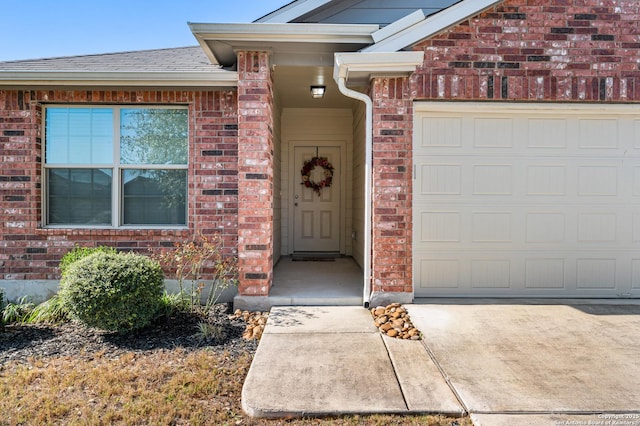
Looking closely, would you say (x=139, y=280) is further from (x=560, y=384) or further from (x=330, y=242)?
(x=330, y=242)

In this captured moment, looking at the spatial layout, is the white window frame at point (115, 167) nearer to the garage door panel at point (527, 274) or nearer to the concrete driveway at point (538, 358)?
the garage door panel at point (527, 274)

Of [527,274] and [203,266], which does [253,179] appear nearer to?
[203,266]

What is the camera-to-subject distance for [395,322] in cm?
414

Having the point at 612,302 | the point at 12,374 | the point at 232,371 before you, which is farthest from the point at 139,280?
the point at 612,302

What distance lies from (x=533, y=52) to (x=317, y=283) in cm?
382

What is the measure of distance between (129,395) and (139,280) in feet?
4.41

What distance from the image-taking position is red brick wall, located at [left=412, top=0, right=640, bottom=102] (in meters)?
4.75

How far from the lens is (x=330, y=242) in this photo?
A: 27.7 feet

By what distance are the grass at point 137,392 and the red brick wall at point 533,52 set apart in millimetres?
3574

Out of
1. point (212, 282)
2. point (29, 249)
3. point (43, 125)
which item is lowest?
point (212, 282)

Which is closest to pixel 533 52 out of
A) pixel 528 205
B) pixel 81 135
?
pixel 528 205

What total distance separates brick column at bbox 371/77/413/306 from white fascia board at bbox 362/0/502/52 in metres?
0.39

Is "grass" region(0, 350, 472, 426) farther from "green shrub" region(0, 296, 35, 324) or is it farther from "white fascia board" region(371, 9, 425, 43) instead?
"white fascia board" region(371, 9, 425, 43)

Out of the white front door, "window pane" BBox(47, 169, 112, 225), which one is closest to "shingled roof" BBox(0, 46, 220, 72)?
"window pane" BBox(47, 169, 112, 225)
